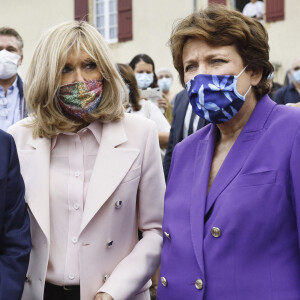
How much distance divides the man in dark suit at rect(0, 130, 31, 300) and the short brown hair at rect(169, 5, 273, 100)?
2.92ft

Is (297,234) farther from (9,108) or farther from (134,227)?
(9,108)

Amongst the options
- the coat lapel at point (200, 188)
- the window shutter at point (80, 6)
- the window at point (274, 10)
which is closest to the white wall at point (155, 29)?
the window shutter at point (80, 6)

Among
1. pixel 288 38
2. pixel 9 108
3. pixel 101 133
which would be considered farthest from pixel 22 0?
pixel 101 133

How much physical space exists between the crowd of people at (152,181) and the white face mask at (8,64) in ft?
7.06

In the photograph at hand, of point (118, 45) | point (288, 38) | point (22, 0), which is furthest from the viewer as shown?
point (22, 0)

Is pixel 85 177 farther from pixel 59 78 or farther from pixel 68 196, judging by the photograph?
pixel 59 78

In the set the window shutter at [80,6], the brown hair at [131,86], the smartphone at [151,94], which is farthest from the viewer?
the window shutter at [80,6]

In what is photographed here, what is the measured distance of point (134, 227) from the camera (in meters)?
3.12

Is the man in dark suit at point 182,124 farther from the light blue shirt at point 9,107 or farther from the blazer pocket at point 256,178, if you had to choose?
the blazer pocket at point 256,178

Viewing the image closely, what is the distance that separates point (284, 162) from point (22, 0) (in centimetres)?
1767

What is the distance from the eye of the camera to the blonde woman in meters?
2.91

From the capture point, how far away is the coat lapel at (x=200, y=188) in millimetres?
2461

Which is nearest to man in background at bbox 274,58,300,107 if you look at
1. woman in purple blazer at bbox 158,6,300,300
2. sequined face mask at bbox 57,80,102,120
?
sequined face mask at bbox 57,80,102,120

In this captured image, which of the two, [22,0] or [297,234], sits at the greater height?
[22,0]
